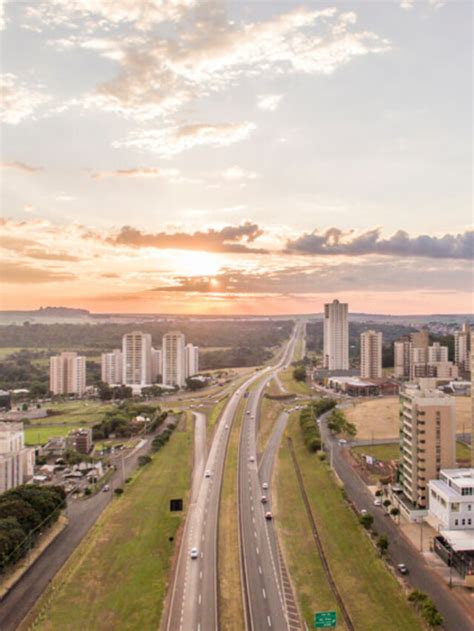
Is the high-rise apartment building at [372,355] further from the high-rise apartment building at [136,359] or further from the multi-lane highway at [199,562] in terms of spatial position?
the multi-lane highway at [199,562]

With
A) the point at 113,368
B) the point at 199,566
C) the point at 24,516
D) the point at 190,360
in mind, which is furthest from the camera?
the point at 190,360

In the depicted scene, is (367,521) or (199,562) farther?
(367,521)

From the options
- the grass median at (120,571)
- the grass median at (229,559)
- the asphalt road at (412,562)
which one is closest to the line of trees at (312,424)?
the asphalt road at (412,562)

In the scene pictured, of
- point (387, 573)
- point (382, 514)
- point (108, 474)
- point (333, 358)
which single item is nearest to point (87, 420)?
point (108, 474)

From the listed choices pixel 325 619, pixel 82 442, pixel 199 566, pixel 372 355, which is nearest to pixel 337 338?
pixel 372 355

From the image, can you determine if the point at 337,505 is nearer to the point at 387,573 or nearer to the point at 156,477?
the point at 387,573

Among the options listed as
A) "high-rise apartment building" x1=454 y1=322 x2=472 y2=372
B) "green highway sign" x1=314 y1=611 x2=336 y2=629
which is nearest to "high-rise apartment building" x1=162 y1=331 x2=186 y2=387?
"high-rise apartment building" x1=454 y1=322 x2=472 y2=372

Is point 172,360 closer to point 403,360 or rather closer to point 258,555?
point 403,360
